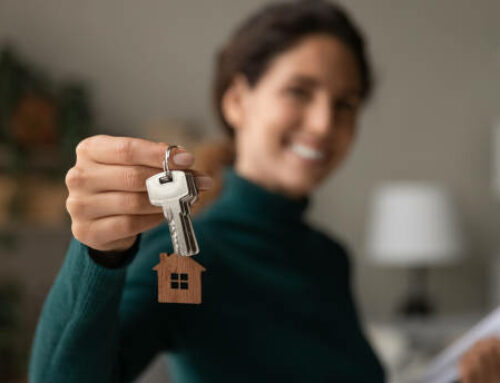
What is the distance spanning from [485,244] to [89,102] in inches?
51.3

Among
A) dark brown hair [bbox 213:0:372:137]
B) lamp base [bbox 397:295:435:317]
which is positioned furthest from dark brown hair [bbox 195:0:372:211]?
lamp base [bbox 397:295:435:317]

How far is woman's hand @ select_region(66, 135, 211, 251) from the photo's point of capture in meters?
0.20

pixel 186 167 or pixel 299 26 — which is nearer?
pixel 186 167

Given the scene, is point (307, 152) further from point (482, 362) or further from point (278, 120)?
point (482, 362)

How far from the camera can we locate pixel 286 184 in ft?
1.39

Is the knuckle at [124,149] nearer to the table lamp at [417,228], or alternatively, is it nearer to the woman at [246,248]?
the woman at [246,248]

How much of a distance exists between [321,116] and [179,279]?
20 cm

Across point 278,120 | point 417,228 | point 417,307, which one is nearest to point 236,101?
point 278,120

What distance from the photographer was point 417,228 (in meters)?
1.53

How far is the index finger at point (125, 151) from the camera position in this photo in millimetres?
199

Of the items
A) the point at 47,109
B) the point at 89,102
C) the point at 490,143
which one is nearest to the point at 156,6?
the point at 89,102

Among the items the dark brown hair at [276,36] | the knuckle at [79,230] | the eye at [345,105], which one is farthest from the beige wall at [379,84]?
the knuckle at [79,230]

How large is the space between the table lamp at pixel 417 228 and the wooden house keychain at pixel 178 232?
1389 mm

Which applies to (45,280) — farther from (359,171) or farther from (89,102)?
(359,171)
